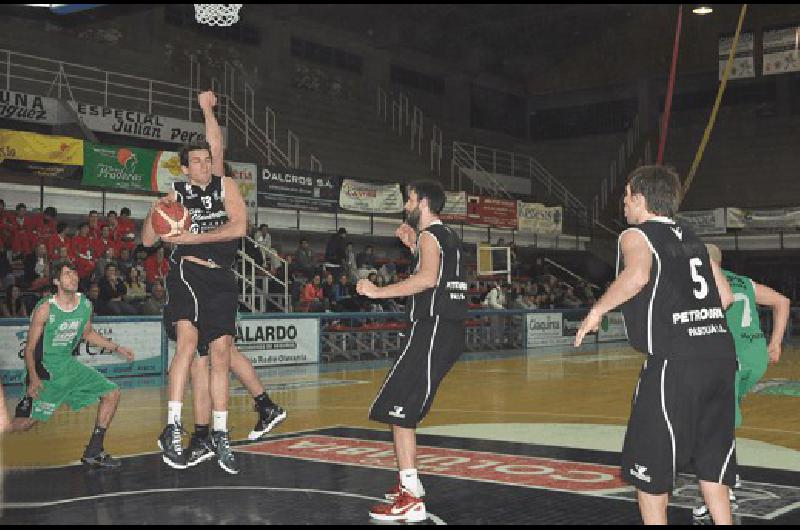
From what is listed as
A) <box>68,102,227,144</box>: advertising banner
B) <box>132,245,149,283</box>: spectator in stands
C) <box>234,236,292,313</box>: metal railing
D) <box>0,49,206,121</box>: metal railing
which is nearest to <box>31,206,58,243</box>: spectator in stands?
<box>132,245,149,283</box>: spectator in stands

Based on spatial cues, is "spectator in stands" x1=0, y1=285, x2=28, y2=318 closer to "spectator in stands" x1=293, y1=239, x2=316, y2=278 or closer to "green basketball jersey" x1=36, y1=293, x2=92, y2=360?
"spectator in stands" x1=293, y1=239, x2=316, y2=278

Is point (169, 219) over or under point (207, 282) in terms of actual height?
over

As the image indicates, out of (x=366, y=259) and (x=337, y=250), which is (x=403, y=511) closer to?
(x=337, y=250)

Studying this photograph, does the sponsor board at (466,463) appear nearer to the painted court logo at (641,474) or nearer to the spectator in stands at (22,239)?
the painted court logo at (641,474)

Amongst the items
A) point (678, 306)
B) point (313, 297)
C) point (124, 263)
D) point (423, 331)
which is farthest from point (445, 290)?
point (313, 297)

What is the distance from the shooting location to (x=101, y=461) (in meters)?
6.85

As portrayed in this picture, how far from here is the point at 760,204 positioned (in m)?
33.2

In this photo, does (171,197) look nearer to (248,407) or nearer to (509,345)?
(248,407)

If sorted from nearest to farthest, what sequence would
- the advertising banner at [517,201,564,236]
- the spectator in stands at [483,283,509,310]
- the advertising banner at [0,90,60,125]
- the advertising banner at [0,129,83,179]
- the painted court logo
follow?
the painted court logo < the advertising banner at [0,129,83,179] < the advertising banner at [0,90,60,125] < the spectator in stands at [483,283,509,310] < the advertising banner at [517,201,564,236]

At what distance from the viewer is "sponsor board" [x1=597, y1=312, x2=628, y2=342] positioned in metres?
26.4

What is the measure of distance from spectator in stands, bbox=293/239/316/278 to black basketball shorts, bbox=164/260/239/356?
14394 mm

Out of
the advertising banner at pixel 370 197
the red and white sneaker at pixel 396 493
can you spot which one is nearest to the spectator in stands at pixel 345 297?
the advertising banner at pixel 370 197

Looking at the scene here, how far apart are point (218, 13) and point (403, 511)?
17.8 metres

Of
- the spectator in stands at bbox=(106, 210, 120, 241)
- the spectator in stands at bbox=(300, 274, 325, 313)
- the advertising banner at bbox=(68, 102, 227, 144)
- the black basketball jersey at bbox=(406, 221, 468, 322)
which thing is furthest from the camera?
the advertising banner at bbox=(68, 102, 227, 144)
